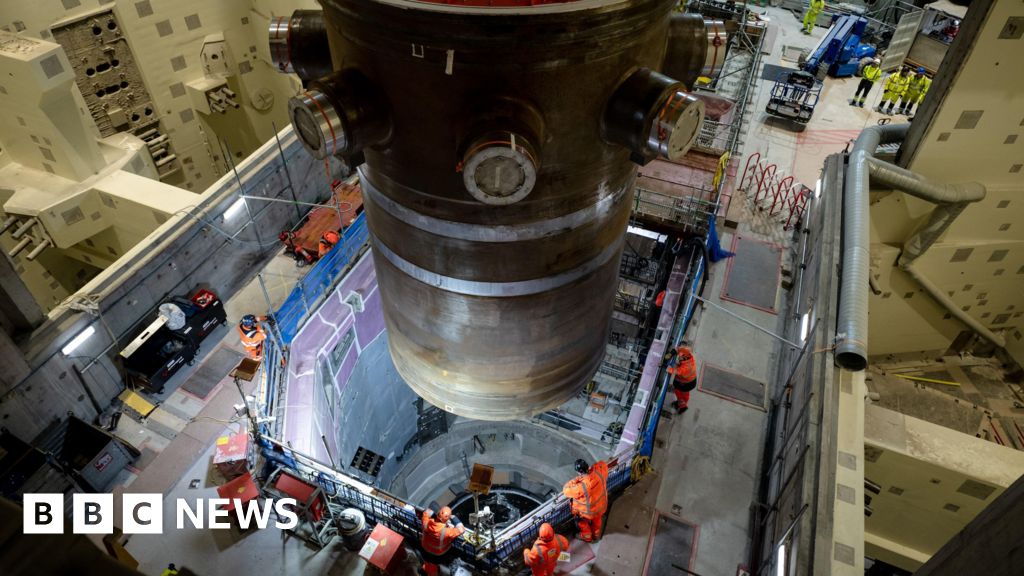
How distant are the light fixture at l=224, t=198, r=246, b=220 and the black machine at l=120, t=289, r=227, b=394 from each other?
1.93m

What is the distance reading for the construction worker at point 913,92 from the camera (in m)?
23.3

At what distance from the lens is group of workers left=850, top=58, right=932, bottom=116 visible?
2339 centimetres

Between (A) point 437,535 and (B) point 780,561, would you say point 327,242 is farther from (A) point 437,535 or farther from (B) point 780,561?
(B) point 780,561

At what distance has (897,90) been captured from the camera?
23.8 metres

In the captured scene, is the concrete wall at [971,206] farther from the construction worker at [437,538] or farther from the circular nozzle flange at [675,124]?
the construction worker at [437,538]

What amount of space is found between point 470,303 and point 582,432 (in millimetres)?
11665

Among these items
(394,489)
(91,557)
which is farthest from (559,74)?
(394,489)

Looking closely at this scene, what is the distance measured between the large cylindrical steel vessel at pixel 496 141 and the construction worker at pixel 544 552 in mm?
4623

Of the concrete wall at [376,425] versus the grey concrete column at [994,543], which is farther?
the concrete wall at [376,425]

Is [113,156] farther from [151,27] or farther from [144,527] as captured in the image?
[144,527]

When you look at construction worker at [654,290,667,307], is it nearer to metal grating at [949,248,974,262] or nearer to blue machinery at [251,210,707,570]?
blue machinery at [251,210,707,570]

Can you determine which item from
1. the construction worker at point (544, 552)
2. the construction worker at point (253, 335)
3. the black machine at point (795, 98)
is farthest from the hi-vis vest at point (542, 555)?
the black machine at point (795, 98)

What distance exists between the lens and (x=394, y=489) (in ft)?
58.5

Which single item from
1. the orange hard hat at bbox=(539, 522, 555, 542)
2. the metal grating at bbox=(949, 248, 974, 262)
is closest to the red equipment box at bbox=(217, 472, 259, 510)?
the orange hard hat at bbox=(539, 522, 555, 542)
